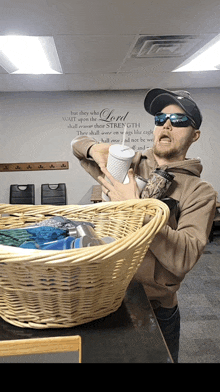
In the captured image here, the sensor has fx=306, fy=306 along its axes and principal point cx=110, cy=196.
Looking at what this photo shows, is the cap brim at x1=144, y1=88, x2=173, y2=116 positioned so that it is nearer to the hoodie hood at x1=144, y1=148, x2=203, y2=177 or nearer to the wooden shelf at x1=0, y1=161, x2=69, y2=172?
the hoodie hood at x1=144, y1=148, x2=203, y2=177

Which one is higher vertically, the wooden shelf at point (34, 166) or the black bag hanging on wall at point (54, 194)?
the wooden shelf at point (34, 166)

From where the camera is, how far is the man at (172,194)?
3.12 feet

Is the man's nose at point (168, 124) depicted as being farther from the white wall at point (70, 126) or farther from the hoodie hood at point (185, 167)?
the white wall at point (70, 126)

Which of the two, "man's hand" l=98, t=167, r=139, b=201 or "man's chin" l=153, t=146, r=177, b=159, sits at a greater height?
"man's chin" l=153, t=146, r=177, b=159

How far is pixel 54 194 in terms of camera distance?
5121 mm

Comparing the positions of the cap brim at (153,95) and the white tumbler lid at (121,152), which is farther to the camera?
the cap brim at (153,95)

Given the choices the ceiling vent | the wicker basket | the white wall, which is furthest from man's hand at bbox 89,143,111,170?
the white wall

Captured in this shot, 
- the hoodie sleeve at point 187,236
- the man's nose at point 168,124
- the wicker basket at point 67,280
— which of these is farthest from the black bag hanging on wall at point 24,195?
the wicker basket at point 67,280

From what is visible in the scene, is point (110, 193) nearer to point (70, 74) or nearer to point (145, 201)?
point (145, 201)

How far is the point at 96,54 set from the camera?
3.39m

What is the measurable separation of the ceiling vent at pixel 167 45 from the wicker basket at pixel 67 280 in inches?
109

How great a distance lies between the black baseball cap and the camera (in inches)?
43.4

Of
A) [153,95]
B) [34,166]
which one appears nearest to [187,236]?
[153,95]

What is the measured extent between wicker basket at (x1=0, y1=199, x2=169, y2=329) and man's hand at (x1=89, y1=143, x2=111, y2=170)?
16.6 inches
